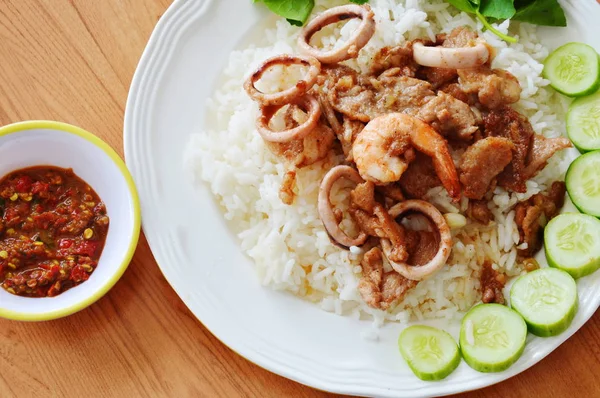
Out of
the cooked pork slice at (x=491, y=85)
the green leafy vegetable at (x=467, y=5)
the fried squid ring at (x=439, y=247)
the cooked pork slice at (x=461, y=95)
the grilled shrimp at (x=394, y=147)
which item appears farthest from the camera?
the green leafy vegetable at (x=467, y=5)

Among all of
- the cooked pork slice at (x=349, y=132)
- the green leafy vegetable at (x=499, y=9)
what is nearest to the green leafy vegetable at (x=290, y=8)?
the cooked pork slice at (x=349, y=132)

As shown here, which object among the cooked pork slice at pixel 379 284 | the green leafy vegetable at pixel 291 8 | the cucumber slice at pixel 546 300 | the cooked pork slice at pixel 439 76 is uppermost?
the green leafy vegetable at pixel 291 8

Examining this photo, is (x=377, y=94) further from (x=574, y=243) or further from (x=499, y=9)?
(x=574, y=243)

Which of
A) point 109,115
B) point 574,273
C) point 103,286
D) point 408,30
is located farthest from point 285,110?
point 574,273

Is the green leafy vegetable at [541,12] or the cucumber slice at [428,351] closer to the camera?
the cucumber slice at [428,351]

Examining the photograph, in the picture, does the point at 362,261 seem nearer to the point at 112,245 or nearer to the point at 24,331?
the point at 112,245

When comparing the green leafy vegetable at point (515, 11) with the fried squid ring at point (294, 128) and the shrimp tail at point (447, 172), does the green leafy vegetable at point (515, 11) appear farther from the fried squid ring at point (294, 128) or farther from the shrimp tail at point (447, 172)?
the fried squid ring at point (294, 128)

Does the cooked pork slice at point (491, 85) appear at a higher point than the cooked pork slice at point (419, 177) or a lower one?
higher
